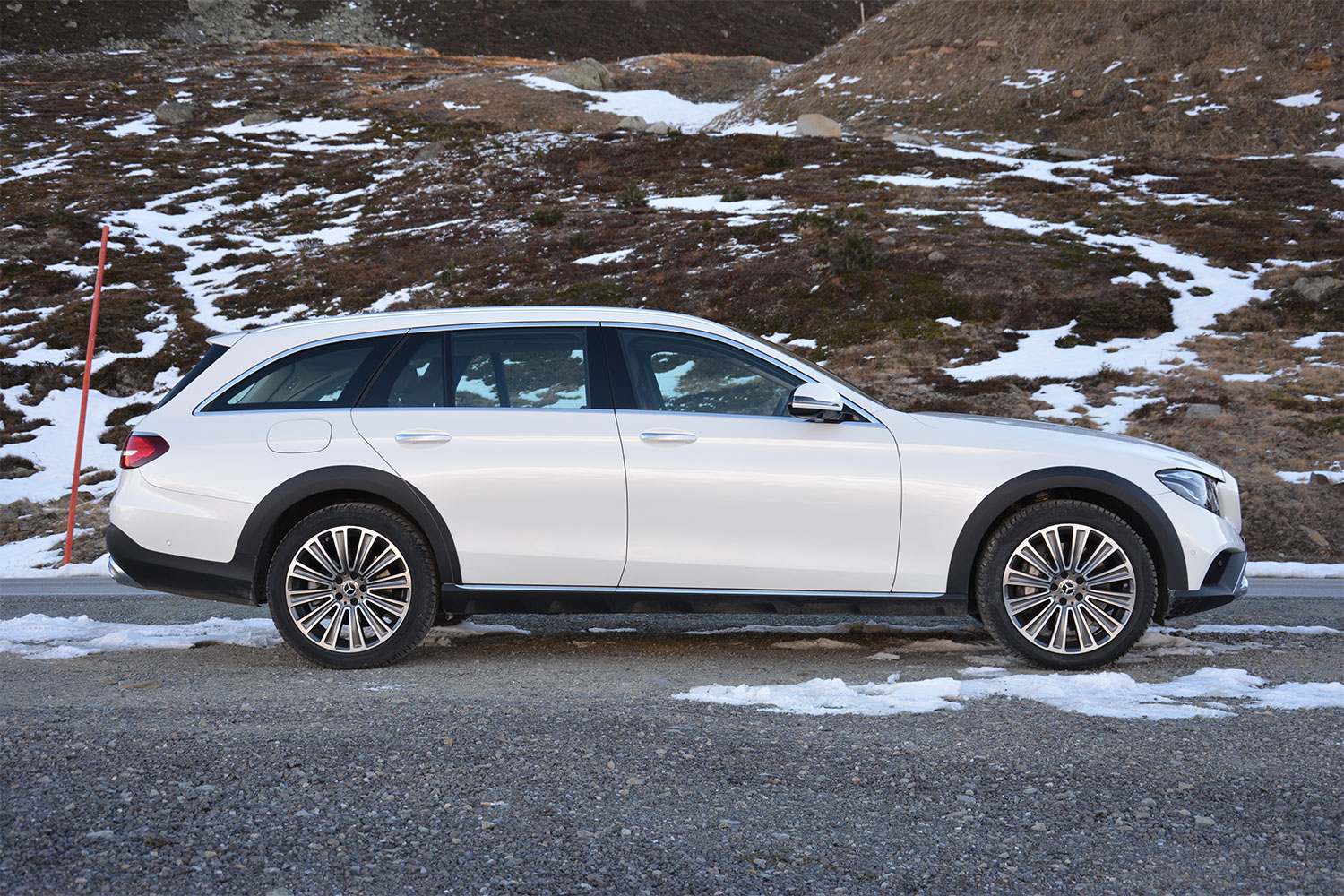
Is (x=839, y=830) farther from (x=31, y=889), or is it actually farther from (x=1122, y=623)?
(x=1122, y=623)

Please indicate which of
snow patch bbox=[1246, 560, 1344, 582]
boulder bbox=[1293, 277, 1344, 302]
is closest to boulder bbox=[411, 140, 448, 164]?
boulder bbox=[1293, 277, 1344, 302]

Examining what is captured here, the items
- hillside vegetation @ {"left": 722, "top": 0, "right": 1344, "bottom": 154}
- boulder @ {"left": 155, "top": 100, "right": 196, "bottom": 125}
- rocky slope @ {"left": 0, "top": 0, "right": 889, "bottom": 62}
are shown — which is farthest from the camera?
rocky slope @ {"left": 0, "top": 0, "right": 889, "bottom": 62}

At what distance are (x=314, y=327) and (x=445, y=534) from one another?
1324 millimetres

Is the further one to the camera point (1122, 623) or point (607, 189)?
point (607, 189)

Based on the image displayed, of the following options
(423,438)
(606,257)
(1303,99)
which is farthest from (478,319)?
(1303,99)

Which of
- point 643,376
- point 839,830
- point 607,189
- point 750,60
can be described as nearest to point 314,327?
point 643,376

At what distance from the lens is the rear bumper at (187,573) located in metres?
5.06

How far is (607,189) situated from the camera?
29.0m

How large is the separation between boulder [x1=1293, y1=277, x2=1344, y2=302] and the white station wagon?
45.7 feet

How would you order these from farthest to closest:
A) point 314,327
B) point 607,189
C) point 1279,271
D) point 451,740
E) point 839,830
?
1. point 607,189
2. point 1279,271
3. point 314,327
4. point 451,740
5. point 839,830

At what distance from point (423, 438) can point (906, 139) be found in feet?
108

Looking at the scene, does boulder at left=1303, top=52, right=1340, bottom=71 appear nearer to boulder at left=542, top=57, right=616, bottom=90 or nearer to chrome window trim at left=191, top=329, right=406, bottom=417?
boulder at left=542, top=57, right=616, bottom=90

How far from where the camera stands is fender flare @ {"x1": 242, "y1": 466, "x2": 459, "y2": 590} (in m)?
5.02

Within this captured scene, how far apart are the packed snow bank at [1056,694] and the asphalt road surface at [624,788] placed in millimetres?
120
